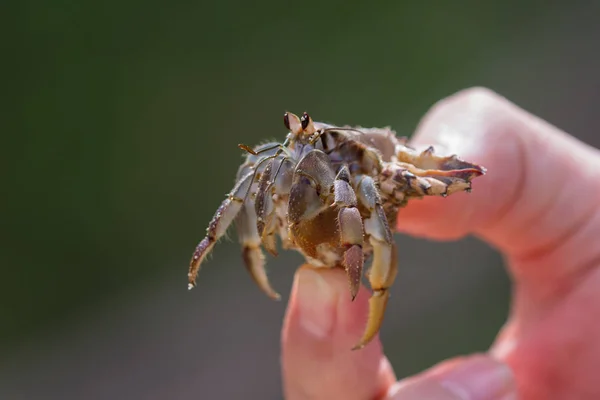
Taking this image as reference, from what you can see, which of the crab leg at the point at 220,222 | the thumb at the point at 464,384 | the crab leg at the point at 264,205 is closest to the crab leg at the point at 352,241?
the crab leg at the point at 264,205

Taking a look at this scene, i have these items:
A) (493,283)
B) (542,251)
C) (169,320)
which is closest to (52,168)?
(169,320)

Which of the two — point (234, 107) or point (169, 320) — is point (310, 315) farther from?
point (234, 107)

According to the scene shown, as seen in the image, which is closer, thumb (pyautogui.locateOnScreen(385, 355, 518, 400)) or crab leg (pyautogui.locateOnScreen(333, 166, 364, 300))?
crab leg (pyautogui.locateOnScreen(333, 166, 364, 300))

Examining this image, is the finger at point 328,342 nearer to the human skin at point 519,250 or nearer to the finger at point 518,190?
the human skin at point 519,250

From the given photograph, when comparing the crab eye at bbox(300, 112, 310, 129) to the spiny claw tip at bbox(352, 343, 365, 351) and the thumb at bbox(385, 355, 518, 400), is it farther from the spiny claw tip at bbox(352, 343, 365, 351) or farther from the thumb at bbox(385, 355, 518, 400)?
the thumb at bbox(385, 355, 518, 400)

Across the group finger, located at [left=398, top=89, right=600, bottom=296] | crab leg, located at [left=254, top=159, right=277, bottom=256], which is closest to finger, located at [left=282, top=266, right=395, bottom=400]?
crab leg, located at [left=254, top=159, right=277, bottom=256]

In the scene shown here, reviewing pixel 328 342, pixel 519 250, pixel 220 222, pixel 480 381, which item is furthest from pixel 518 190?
pixel 220 222

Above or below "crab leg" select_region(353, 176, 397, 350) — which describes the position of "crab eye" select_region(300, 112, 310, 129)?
above
